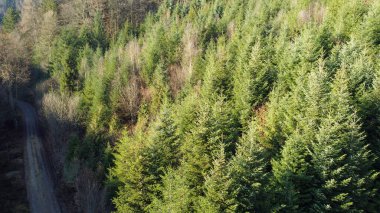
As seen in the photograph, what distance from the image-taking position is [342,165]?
63.9 feet

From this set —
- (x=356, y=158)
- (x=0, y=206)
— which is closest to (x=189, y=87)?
(x=356, y=158)

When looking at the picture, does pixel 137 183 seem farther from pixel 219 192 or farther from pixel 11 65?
pixel 11 65

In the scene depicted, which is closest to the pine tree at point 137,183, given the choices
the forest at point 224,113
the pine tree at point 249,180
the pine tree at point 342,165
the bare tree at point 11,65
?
the forest at point 224,113

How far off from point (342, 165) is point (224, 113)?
9103 millimetres

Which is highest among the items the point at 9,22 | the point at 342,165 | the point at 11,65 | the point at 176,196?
the point at 9,22

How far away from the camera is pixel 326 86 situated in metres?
22.9

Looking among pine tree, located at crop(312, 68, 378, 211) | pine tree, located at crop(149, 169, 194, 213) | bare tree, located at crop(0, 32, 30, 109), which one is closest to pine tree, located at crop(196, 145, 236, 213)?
pine tree, located at crop(149, 169, 194, 213)

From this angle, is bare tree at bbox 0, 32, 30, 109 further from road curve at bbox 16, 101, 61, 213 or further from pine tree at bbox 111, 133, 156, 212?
pine tree at bbox 111, 133, 156, 212

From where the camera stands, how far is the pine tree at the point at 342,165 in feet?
60.6

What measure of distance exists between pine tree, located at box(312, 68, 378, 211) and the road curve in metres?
29.6

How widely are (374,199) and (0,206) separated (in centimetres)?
3745

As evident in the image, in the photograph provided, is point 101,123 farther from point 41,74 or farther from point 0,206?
point 41,74

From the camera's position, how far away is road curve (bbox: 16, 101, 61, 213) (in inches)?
1470

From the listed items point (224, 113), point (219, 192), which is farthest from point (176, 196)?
point (224, 113)
